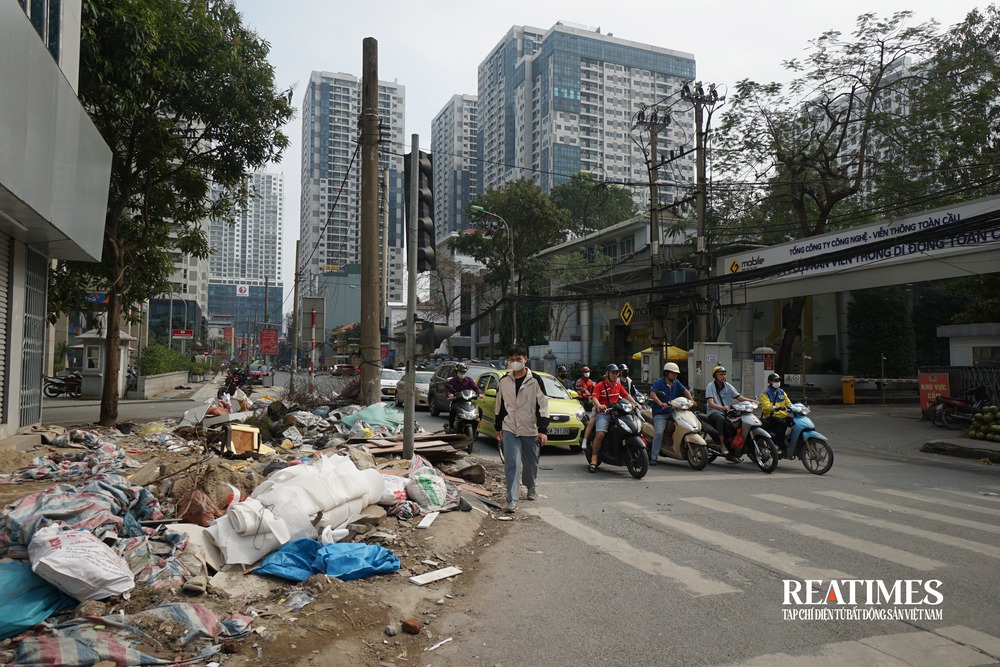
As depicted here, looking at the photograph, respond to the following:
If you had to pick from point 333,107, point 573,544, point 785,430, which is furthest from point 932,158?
point 333,107

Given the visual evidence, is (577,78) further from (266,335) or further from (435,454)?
(435,454)

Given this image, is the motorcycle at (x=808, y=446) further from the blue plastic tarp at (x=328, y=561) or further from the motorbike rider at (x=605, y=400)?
the blue plastic tarp at (x=328, y=561)

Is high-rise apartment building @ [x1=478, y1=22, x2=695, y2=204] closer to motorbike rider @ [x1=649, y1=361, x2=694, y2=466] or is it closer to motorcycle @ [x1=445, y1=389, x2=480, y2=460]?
motorcycle @ [x1=445, y1=389, x2=480, y2=460]

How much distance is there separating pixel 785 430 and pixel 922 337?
89.7ft

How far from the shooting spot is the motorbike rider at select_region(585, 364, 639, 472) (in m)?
10.5

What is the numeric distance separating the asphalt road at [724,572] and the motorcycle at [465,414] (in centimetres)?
427

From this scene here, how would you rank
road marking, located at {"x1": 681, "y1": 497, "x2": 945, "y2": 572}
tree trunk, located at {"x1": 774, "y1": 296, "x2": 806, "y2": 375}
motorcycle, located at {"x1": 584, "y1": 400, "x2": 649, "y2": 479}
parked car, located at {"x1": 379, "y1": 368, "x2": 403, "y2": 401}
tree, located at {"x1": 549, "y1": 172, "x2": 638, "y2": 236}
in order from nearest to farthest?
road marking, located at {"x1": 681, "y1": 497, "x2": 945, "y2": 572}, motorcycle, located at {"x1": 584, "y1": 400, "x2": 649, "y2": 479}, parked car, located at {"x1": 379, "y1": 368, "x2": 403, "y2": 401}, tree trunk, located at {"x1": 774, "y1": 296, "x2": 806, "y2": 375}, tree, located at {"x1": 549, "y1": 172, "x2": 638, "y2": 236}

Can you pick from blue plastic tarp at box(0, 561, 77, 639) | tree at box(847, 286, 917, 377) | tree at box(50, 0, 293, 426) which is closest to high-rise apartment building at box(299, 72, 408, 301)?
tree at box(50, 0, 293, 426)

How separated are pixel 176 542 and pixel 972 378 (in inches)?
723

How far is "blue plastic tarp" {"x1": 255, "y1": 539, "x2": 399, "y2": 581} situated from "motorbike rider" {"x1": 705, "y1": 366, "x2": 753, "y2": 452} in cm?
736

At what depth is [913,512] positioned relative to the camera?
7.46 m

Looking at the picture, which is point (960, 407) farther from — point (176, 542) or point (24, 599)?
point (24, 599)

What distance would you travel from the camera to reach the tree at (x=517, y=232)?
43375mm

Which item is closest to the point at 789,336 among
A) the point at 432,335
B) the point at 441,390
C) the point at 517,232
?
the point at 441,390
